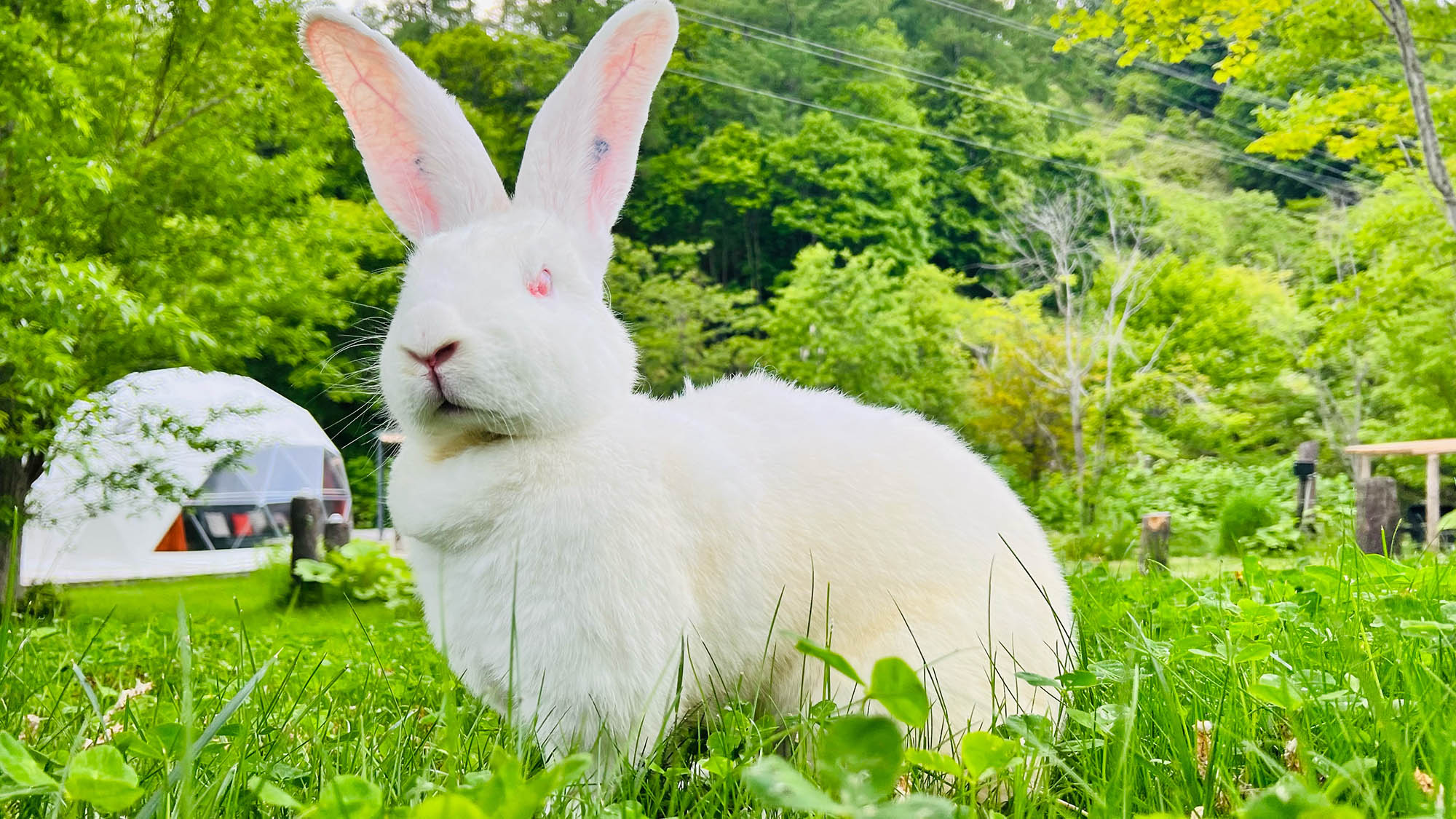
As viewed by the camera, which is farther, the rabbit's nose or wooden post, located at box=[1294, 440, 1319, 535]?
wooden post, located at box=[1294, 440, 1319, 535]

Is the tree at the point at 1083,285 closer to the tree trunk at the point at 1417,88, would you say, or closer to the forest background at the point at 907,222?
the forest background at the point at 907,222

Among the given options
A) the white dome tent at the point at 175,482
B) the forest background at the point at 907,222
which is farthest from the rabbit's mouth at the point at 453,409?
the white dome tent at the point at 175,482

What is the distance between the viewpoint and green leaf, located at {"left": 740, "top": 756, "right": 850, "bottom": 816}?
0.57 meters

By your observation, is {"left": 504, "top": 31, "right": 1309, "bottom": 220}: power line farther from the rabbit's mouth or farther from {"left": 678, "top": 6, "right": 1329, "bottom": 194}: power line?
the rabbit's mouth

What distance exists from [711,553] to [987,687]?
43cm

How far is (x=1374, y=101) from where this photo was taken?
29.3 feet

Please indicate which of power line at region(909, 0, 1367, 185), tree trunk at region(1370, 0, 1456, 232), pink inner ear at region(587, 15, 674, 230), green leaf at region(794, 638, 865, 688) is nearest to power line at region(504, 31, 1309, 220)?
power line at region(909, 0, 1367, 185)

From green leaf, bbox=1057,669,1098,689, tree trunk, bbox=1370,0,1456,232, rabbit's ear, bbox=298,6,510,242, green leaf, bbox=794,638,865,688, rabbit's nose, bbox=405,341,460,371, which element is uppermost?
tree trunk, bbox=1370,0,1456,232

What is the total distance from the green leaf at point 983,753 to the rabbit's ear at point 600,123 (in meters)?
1.08

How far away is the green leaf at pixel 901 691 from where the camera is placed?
0.72 meters

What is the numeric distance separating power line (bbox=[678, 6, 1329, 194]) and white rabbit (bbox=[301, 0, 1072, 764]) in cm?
1738

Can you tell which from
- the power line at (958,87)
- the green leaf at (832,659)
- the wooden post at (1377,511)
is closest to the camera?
the green leaf at (832,659)

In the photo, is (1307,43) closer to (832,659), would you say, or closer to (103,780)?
(832,659)

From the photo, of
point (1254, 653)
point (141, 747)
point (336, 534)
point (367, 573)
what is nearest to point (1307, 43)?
point (367, 573)
